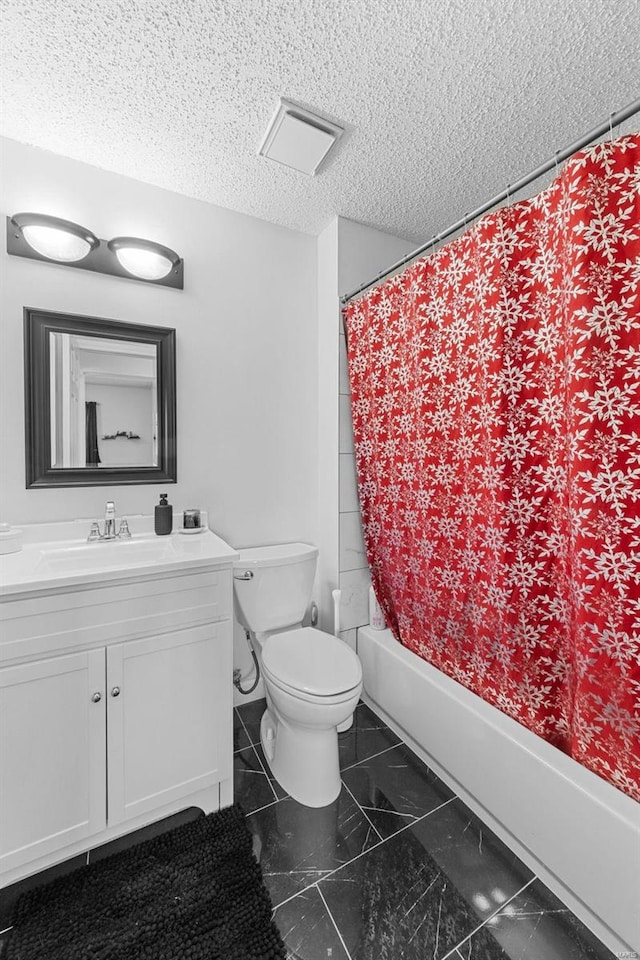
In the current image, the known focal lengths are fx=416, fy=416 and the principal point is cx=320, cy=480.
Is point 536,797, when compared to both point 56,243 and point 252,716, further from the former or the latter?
point 56,243

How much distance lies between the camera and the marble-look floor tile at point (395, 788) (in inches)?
55.5

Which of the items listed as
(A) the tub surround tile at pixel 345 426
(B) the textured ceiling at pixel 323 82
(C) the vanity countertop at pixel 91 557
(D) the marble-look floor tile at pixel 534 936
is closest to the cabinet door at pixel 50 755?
(C) the vanity countertop at pixel 91 557

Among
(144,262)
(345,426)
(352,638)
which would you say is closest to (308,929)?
(352,638)

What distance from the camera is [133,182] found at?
5.56 feet

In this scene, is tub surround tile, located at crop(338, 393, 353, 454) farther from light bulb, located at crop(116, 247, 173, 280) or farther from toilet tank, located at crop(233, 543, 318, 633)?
light bulb, located at crop(116, 247, 173, 280)

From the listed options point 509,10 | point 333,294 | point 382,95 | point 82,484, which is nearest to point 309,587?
point 82,484

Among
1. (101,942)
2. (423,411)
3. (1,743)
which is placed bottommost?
(101,942)

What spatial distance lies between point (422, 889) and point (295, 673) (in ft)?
2.21

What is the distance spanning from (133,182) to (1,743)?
6.57 ft

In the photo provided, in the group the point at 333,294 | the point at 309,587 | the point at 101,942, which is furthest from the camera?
the point at 333,294

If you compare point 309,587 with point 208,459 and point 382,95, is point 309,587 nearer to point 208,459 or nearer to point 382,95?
point 208,459

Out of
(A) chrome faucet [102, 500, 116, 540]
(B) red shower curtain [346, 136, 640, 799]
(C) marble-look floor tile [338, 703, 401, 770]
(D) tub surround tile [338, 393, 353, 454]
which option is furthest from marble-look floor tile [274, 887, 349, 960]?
(D) tub surround tile [338, 393, 353, 454]

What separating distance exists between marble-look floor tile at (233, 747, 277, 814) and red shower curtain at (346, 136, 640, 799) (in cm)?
78

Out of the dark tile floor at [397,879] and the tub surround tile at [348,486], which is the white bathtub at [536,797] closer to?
Answer: the dark tile floor at [397,879]
